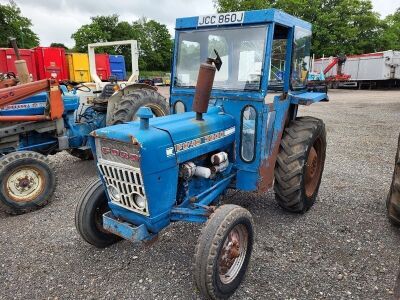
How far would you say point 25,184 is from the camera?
4.38 metres

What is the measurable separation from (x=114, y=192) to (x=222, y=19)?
2000mm

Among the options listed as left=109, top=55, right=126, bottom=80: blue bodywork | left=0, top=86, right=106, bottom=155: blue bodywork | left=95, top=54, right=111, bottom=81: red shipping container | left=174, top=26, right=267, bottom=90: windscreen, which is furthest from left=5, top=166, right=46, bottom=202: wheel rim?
left=109, top=55, right=126, bottom=80: blue bodywork

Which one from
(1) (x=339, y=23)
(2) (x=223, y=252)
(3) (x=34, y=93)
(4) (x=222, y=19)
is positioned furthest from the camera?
(1) (x=339, y=23)

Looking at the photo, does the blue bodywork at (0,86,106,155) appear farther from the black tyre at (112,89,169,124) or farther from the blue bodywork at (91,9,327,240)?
the blue bodywork at (91,9,327,240)

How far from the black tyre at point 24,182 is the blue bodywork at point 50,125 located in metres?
0.98

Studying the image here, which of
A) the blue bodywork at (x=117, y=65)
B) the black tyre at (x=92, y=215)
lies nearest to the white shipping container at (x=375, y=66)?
the blue bodywork at (x=117, y=65)

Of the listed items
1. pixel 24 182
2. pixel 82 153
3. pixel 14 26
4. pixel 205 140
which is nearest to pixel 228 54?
pixel 205 140

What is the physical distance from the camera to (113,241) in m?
3.44

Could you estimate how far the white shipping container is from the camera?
21788mm

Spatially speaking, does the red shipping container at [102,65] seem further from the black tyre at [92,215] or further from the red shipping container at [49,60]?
the black tyre at [92,215]

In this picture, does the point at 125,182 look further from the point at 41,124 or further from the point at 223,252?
the point at 41,124

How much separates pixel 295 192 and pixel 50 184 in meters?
3.17

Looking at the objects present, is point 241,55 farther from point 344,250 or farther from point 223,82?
point 344,250

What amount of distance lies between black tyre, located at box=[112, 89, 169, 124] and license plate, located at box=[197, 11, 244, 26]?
7.45ft
